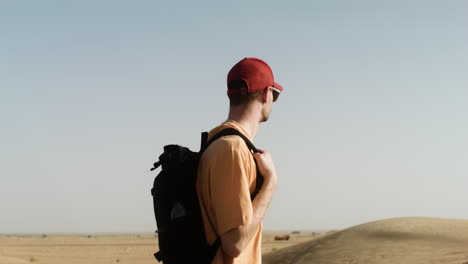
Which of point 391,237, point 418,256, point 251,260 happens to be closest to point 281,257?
point 391,237

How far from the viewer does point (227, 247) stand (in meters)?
2.99

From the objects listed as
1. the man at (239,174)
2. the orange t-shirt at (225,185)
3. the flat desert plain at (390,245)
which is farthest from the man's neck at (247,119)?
the flat desert plain at (390,245)

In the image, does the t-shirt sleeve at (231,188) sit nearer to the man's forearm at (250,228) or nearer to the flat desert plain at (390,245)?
the man's forearm at (250,228)

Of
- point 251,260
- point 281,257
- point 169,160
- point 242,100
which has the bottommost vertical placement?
point 281,257

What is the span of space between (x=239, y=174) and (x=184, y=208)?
377mm

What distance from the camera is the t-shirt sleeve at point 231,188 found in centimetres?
292

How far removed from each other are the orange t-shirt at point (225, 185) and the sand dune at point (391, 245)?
1222cm

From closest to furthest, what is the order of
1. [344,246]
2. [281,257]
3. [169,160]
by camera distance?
[169,160] < [344,246] < [281,257]

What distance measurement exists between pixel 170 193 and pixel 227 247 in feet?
1.38

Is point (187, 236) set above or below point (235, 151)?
below

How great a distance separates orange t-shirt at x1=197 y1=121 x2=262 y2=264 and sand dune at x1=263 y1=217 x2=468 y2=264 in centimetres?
1222

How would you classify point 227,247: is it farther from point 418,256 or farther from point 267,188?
point 418,256

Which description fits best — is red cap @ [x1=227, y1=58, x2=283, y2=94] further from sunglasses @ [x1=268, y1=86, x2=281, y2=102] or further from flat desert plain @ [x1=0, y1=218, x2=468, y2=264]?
flat desert plain @ [x1=0, y1=218, x2=468, y2=264]

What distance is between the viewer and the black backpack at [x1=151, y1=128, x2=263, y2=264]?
3082 mm
